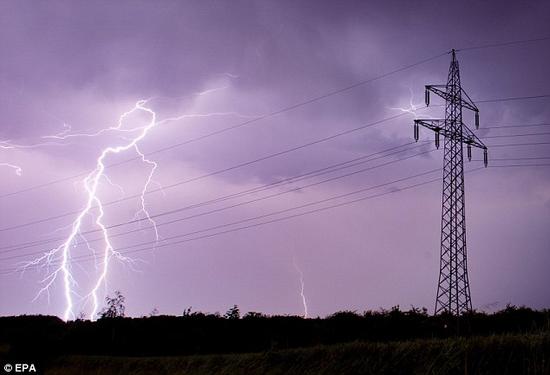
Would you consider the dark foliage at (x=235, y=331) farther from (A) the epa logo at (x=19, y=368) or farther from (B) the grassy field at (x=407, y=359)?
(B) the grassy field at (x=407, y=359)

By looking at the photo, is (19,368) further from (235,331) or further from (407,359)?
(407,359)

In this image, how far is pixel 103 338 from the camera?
2544 centimetres

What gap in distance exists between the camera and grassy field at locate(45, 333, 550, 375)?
916 centimetres

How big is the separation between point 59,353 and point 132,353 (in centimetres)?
328

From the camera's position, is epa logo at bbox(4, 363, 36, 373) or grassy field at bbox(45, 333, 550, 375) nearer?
grassy field at bbox(45, 333, 550, 375)

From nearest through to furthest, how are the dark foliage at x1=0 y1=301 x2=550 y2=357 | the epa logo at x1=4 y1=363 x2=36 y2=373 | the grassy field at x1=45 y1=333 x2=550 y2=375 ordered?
1. the grassy field at x1=45 y1=333 x2=550 y2=375
2. the epa logo at x1=4 y1=363 x2=36 y2=373
3. the dark foliage at x1=0 y1=301 x2=550 y2=357

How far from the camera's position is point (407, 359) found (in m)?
10.4

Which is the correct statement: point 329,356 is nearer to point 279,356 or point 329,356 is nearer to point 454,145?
point 279,356

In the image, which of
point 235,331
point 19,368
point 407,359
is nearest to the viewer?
point 407,359

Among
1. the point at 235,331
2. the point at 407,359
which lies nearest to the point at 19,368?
the point at 235,331

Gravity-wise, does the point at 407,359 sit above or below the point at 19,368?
below

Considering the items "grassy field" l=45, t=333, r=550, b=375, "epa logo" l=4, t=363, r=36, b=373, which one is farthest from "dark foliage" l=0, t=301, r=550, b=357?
"grassy field" l=45, t=333, r=550, b=375

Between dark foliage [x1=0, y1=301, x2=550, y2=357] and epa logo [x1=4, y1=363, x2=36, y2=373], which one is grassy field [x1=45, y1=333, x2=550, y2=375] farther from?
epa logo [x1=4, y1=363, x2=36, y2=373]

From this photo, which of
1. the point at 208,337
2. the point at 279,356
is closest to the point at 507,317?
the point at 279,356
